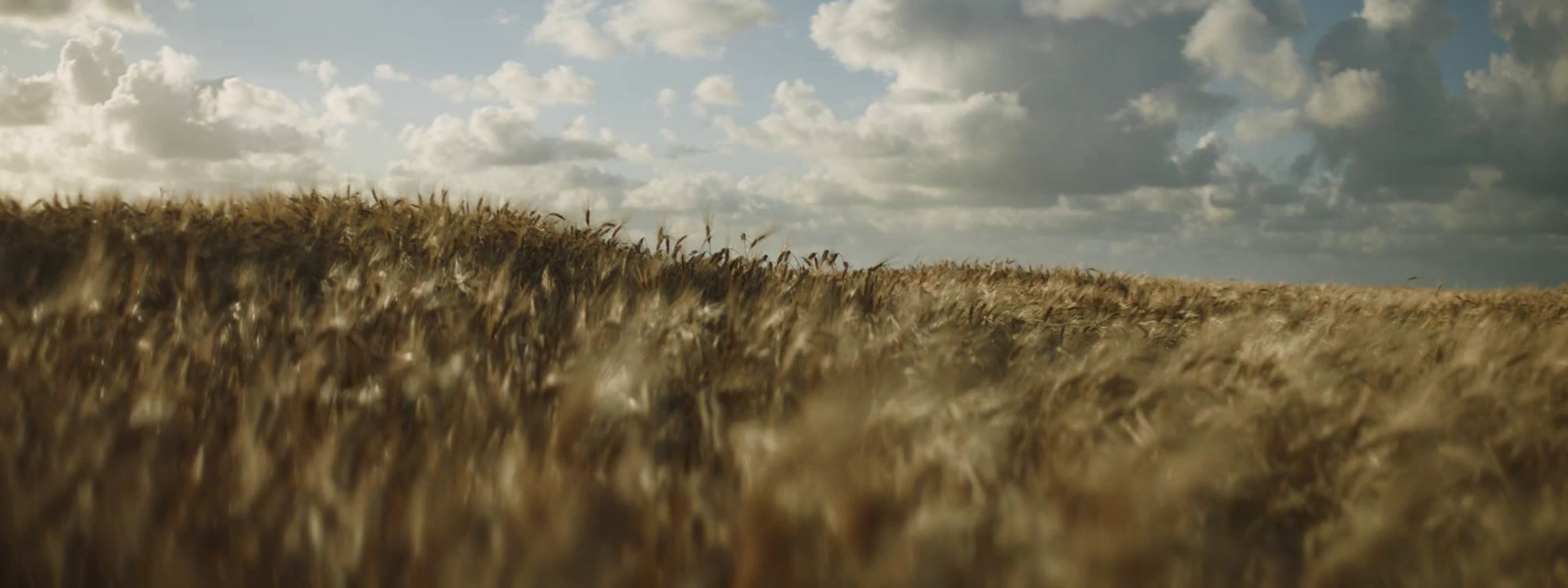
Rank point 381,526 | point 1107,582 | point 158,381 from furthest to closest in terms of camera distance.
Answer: point 158,381 < point 381,526 < point 1107,582

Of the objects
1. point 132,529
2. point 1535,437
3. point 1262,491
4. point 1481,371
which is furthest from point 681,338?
point 1481,371

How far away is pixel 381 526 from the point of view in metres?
1.16

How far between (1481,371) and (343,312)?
385 cm

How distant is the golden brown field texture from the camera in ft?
3.55

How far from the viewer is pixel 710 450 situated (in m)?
1.70

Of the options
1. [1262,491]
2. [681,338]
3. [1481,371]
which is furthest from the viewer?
[1481,371]

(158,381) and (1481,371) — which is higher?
(1481,371)

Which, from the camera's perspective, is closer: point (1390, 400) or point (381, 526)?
point (381, 526)

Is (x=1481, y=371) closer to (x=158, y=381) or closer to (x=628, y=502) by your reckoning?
(x=628, y=502)

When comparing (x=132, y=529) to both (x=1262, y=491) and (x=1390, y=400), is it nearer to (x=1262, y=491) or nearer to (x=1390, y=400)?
(x=1262, y=491)

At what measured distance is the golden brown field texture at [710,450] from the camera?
1082 millimetres

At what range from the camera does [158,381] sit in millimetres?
1881

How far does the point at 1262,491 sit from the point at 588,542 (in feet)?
5.18

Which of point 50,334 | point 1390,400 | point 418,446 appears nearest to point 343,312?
point 50,334
